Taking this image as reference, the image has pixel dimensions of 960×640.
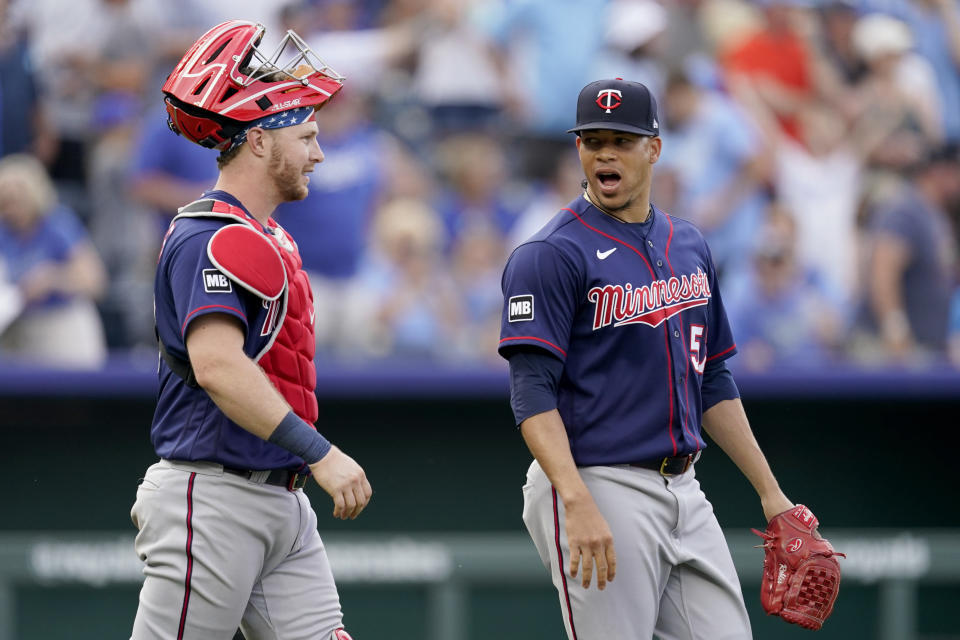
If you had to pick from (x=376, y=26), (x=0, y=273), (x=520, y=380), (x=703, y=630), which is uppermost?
(x=376, y=26)

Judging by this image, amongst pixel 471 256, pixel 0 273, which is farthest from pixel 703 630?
pixel 0 273

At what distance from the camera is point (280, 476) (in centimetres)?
306

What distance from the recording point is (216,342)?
281cm

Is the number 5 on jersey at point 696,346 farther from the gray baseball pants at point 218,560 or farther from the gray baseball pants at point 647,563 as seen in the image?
the gray baseball pants at point 218,560

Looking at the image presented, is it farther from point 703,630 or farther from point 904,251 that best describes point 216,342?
point 904,251

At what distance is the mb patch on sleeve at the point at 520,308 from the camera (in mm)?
3076

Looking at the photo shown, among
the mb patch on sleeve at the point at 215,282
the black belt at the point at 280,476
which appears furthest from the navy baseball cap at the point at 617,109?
the black belt at the point at 280,476

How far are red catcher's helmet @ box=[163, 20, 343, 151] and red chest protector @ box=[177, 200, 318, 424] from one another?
19cm

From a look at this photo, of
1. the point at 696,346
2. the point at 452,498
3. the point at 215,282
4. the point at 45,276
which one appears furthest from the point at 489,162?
the point at 215,282

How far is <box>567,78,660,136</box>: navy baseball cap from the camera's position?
3.12 m

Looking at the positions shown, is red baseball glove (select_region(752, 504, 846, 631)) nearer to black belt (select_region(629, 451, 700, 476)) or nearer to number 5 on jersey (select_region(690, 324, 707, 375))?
black belt (select_region(629, 451, 700, 476))

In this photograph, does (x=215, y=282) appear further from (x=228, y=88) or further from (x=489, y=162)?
(x=489, y=162)

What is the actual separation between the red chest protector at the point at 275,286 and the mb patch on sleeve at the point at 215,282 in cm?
2

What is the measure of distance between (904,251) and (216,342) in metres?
4.93
